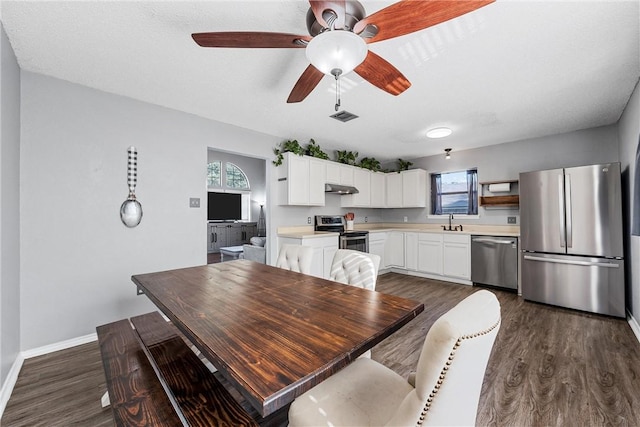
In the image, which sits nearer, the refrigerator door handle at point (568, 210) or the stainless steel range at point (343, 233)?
the refrigerator door handle at point (568, 210)

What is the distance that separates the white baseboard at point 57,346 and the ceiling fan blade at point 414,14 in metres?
3.47

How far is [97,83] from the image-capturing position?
2502 mm

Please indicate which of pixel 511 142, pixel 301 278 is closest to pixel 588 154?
pixel 511 142

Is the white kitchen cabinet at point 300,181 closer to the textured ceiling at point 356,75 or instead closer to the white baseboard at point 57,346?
the textured ceiling at point 356,75

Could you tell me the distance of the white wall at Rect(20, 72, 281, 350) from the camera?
2299mm

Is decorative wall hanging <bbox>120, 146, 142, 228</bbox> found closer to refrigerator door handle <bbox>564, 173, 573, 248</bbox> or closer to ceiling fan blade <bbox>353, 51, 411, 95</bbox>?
ceiling fan blade <bbox>353, 51, 411, 95</bbox>

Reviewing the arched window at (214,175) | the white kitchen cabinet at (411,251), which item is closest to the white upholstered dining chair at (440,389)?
the white kitchen cabinet at (411,251)

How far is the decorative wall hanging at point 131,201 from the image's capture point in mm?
2729

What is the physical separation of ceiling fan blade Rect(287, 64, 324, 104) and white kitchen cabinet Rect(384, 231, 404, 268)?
152 inches

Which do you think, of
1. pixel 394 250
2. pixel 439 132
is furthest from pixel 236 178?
pixel 439 132

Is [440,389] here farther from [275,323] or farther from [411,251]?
[411,251]

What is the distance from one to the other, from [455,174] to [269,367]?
5.43 metres

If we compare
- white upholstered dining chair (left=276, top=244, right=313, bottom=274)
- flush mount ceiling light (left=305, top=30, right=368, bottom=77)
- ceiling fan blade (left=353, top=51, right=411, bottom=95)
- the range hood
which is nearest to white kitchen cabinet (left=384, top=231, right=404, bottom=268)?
the range hood

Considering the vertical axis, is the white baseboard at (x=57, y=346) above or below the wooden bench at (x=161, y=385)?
below
